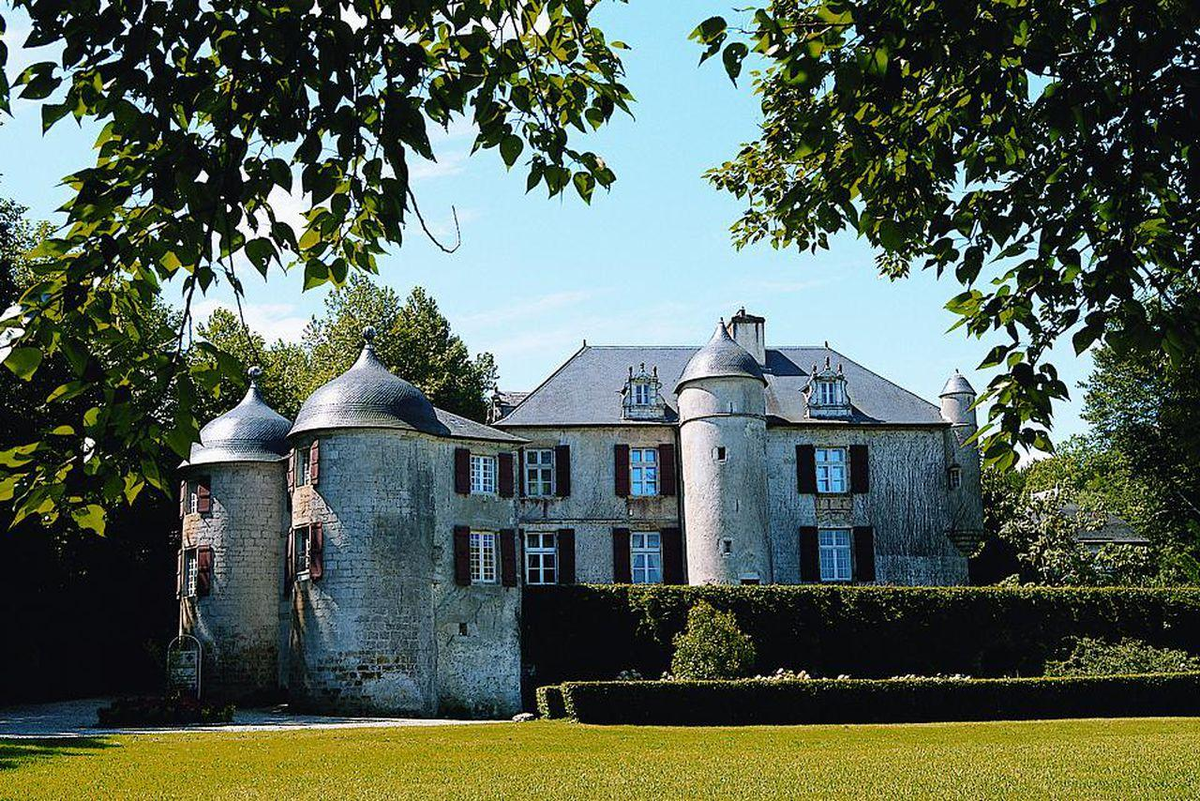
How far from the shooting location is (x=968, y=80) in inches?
267

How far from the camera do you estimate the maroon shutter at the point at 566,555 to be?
35969 mm

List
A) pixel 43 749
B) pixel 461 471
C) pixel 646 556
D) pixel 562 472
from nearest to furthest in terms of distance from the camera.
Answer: pixel 43 749, pixel 461 471, pixel 646 556, pixel 562 472

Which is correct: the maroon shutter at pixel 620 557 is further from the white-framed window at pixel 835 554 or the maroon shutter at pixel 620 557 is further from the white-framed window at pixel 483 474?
the white-framed window at pixel 483 474

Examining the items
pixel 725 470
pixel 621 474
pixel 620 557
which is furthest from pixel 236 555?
pixel 725 470

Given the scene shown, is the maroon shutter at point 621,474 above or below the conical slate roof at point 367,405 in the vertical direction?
below

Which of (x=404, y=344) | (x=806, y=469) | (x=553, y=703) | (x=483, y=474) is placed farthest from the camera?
(x=404, y=344)

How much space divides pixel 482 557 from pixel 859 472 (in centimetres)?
1199

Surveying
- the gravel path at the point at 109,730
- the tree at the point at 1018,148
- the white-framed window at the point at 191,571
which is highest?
the tree at the point at 1018,148

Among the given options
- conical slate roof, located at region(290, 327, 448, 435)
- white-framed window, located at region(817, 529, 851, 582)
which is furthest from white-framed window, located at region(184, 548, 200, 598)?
white-framed window, located at region(817, 529, 851, 582)

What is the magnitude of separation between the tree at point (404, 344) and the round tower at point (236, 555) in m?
13.9

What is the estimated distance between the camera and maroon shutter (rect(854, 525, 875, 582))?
36.7 meters

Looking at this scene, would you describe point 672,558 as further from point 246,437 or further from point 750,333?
point 246,437

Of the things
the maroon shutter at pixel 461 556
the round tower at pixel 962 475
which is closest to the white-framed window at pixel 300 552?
the maroon shutter at pixel 461 556

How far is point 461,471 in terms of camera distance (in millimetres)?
31312
